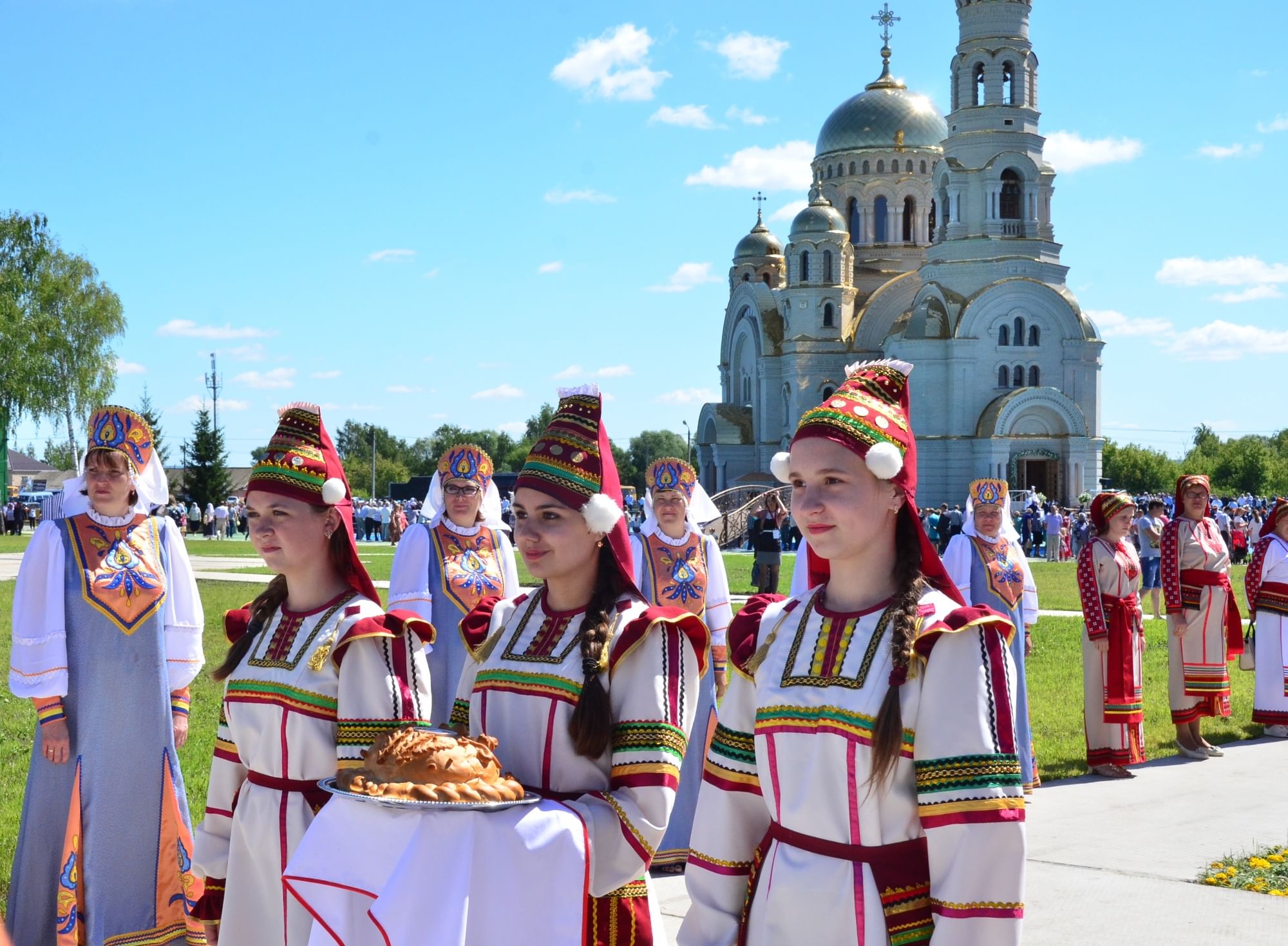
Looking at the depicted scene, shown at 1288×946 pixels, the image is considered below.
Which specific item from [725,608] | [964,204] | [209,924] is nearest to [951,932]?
[209,924]

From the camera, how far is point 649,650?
3.19 metres

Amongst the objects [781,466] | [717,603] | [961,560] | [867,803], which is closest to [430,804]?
[867,803]

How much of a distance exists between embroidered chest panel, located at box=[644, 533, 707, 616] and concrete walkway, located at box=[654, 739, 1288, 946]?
1.82 m

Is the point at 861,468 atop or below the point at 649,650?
atop

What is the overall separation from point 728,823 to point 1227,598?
9.17 meters

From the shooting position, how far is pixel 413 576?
7125mm

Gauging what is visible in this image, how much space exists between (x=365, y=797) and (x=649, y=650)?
82 cm

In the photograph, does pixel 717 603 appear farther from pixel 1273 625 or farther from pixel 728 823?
pixel 1273 625

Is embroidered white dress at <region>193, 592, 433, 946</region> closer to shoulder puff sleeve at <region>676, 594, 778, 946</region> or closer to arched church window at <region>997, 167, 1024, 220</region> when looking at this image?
shoulder puff sleeve at <region>676, 594, 778, 946</region>

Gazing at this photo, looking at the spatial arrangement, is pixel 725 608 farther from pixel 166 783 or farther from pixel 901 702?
pixel 901 702

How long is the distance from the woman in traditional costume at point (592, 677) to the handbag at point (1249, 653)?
9464 mm

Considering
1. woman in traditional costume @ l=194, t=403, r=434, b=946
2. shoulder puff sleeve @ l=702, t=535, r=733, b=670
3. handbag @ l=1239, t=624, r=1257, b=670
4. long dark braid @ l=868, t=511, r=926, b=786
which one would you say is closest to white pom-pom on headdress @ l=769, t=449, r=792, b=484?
long dark braid @ l=868, t=511, r=926, b=786

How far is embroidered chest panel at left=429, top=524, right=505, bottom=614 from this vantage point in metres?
7.16

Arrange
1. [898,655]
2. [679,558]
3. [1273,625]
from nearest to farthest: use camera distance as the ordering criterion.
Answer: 1. [898,655]
2. [679,558]
3. [1273,625]
